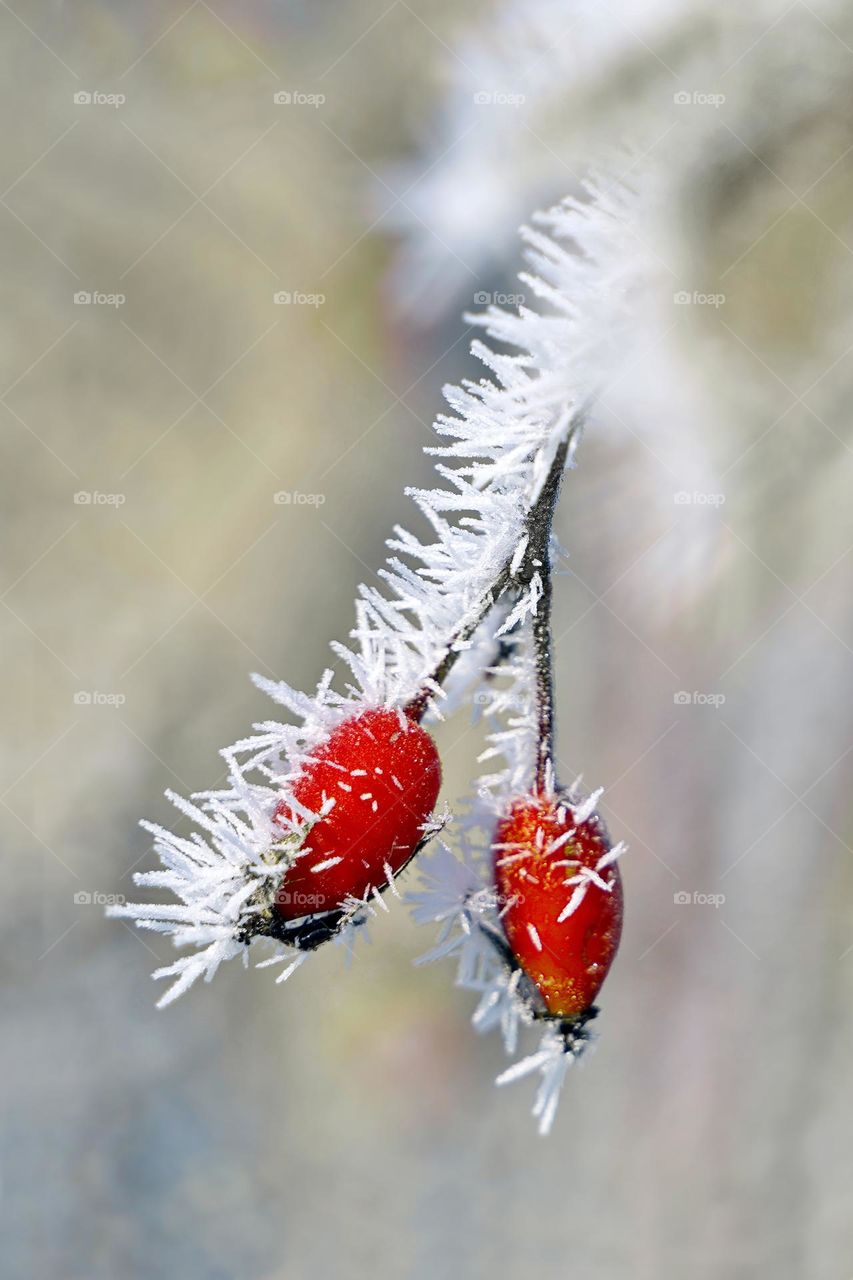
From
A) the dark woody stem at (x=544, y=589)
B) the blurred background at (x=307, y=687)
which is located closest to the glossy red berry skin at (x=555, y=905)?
the dark woody stem at (x=544, y=589)

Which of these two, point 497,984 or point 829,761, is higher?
point 829,761

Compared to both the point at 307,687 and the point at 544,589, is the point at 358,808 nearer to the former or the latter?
the point at 544,589

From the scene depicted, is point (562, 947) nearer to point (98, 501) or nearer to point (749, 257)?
point (749, 257)

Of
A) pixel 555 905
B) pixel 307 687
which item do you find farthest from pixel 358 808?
pixel 307 687

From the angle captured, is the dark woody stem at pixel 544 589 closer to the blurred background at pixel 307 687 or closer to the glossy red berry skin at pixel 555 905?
the glossy red berry skin at pixel 555 905

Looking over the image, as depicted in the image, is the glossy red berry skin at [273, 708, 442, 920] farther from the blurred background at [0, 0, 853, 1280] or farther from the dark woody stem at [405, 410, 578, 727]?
the blurred background at [0, 0, 853, 1280]

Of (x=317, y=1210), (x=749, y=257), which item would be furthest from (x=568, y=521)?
(x=317, y=1210)

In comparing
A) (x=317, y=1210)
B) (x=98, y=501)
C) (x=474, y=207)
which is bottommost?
(x=317, y=1210)
